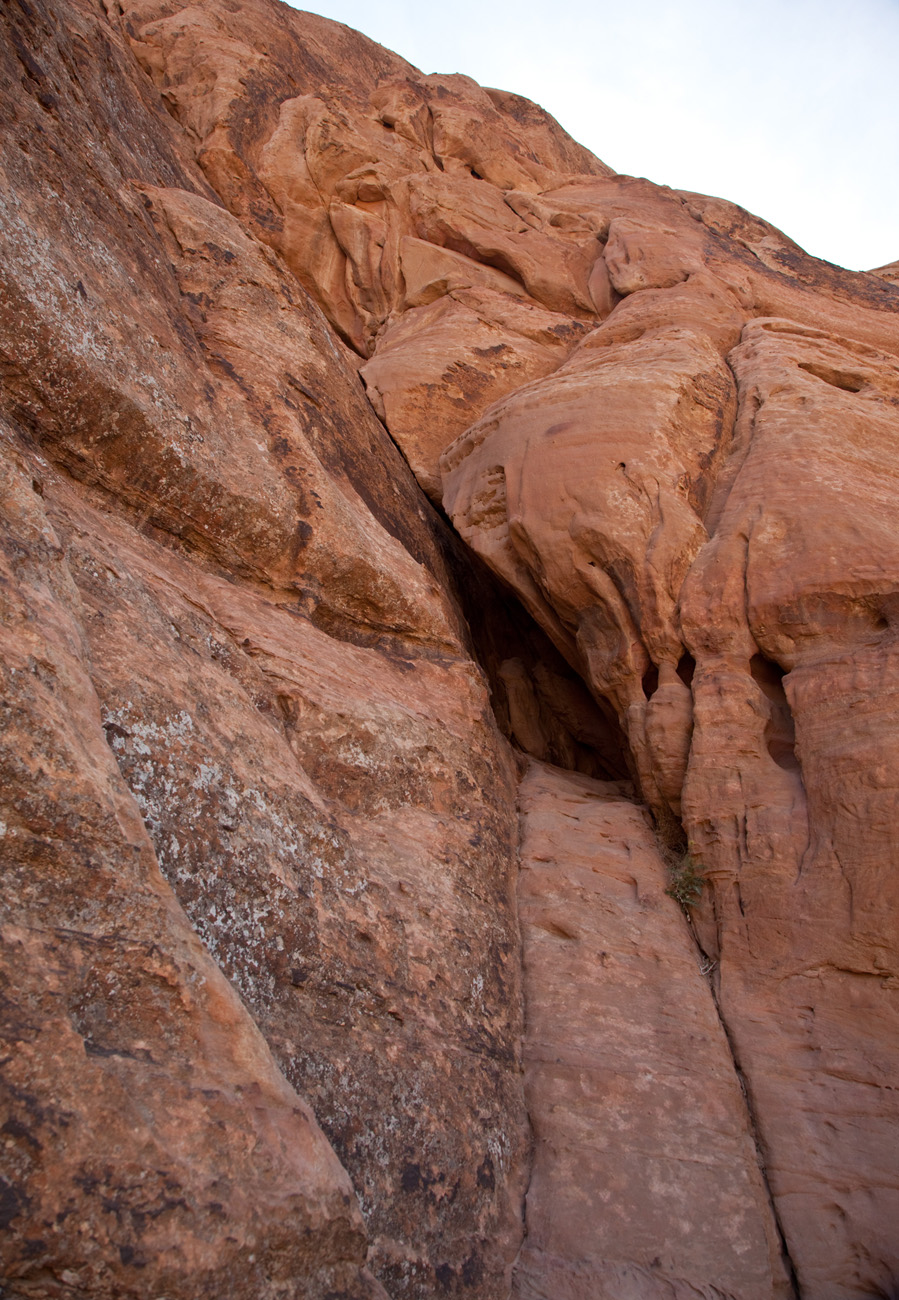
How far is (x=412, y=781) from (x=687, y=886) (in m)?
2.84

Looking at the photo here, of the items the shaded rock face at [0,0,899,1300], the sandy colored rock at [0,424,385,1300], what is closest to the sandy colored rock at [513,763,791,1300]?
the shaded rock face at [0,0,899,1300]

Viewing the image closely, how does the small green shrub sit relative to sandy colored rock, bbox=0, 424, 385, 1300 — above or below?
above

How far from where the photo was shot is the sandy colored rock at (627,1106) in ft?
16.5

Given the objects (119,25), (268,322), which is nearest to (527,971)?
(268,322)

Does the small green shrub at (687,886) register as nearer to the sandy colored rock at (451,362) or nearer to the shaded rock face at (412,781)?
the shaded rock face at (412,781)

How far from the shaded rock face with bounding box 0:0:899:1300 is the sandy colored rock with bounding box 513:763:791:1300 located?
Answer: 1.1 inches

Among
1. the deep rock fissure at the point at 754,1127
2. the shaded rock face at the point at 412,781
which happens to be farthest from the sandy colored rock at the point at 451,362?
the deep rock fissure at the point at 754,1127

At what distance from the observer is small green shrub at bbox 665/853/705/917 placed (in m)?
7.42

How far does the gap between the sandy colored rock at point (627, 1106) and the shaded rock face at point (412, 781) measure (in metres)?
0.03

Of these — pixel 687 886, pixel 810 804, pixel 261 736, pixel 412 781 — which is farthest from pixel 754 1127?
pixel 261 736

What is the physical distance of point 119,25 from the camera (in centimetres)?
1566

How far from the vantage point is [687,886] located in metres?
7.50

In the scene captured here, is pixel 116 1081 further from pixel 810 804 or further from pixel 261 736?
pixel 810 804

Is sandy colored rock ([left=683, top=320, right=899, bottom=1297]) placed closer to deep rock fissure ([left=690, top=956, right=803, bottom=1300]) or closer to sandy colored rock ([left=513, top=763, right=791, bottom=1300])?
deep rock fissure ([left=690, top=956, right=803, bottom=1300])
